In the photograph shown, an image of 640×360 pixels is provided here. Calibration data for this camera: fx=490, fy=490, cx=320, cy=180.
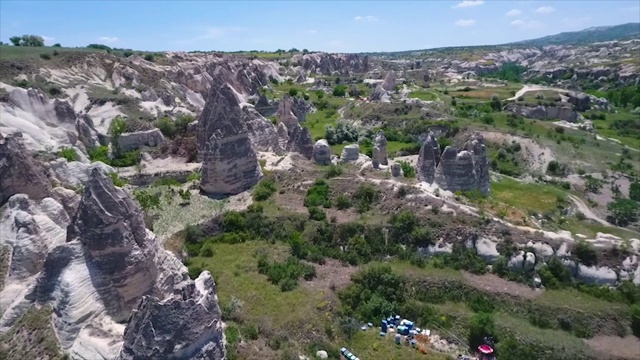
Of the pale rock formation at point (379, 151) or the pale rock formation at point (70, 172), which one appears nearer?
the pale rock formation at point (70, 172)

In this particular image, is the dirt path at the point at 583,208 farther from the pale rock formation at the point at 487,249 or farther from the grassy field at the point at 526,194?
the pale rock formation at the point at 487,249

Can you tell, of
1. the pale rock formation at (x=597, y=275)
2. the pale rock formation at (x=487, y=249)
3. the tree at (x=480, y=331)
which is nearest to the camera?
the tree at (x=480, y=331)

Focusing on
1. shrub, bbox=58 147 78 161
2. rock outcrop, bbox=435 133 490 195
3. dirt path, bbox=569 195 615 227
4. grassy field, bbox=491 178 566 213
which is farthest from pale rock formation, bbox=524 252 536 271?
shrub, bbox=58 147 78 161

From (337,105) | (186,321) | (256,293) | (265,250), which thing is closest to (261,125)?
(265,250)

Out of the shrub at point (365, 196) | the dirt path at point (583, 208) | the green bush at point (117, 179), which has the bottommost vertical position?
the dirt path at point (583, 208)

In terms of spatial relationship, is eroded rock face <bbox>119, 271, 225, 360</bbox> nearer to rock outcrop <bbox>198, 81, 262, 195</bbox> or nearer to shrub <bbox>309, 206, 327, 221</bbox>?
shrub <bbox>309, 206, 327, 221</bbox>

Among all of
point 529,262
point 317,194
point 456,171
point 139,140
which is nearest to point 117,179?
point 139,140

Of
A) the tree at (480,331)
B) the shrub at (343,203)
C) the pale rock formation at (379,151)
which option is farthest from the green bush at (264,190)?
the tree at (480,331)
